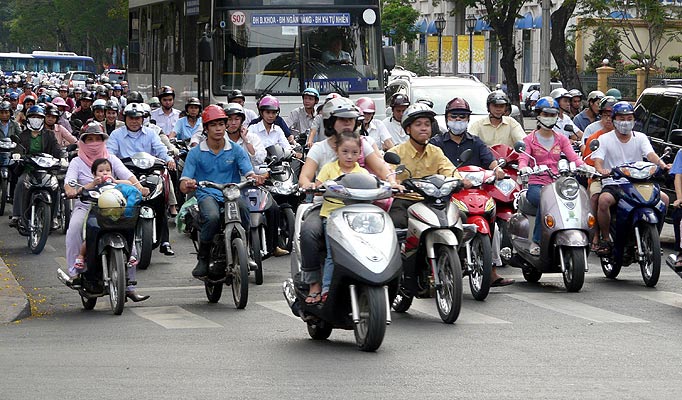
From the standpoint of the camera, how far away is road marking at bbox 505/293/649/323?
1128 cm

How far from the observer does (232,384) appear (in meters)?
8.22

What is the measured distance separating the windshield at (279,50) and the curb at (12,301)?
8571 mm

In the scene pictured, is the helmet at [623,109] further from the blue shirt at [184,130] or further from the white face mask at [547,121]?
the blue shirt at [184,130]

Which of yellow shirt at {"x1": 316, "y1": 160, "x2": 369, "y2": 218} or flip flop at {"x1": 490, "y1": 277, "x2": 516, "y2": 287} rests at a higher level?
yellow shirt at {"x1": 316, "y1": 160, "x2": 369, "y2": 218}

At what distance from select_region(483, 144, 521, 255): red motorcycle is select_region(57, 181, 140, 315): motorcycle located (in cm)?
341

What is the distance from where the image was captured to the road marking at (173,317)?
11164 mm

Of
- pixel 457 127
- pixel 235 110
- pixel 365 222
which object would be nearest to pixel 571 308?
pixel 457 127

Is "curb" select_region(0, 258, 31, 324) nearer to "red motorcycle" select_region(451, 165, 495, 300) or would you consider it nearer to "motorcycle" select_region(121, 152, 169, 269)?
"motorcycle" select_region(121, 152, 169, 269)

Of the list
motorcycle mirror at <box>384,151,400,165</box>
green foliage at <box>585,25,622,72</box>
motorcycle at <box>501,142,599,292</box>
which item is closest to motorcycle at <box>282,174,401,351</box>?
motorcycle mirror at <box>384,151,400,165</box>

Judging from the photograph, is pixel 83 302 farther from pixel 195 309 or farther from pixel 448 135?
pixel 448 135

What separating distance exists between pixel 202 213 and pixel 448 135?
2.37 m

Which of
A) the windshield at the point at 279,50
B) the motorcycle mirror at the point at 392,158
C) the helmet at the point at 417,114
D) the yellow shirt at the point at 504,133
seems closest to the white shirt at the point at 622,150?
the yellow shirt at the point at 504,133

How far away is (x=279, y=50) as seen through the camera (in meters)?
22.0

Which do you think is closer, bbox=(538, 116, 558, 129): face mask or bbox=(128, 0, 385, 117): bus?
bbox=(538, 116, 558, 129): face mask
